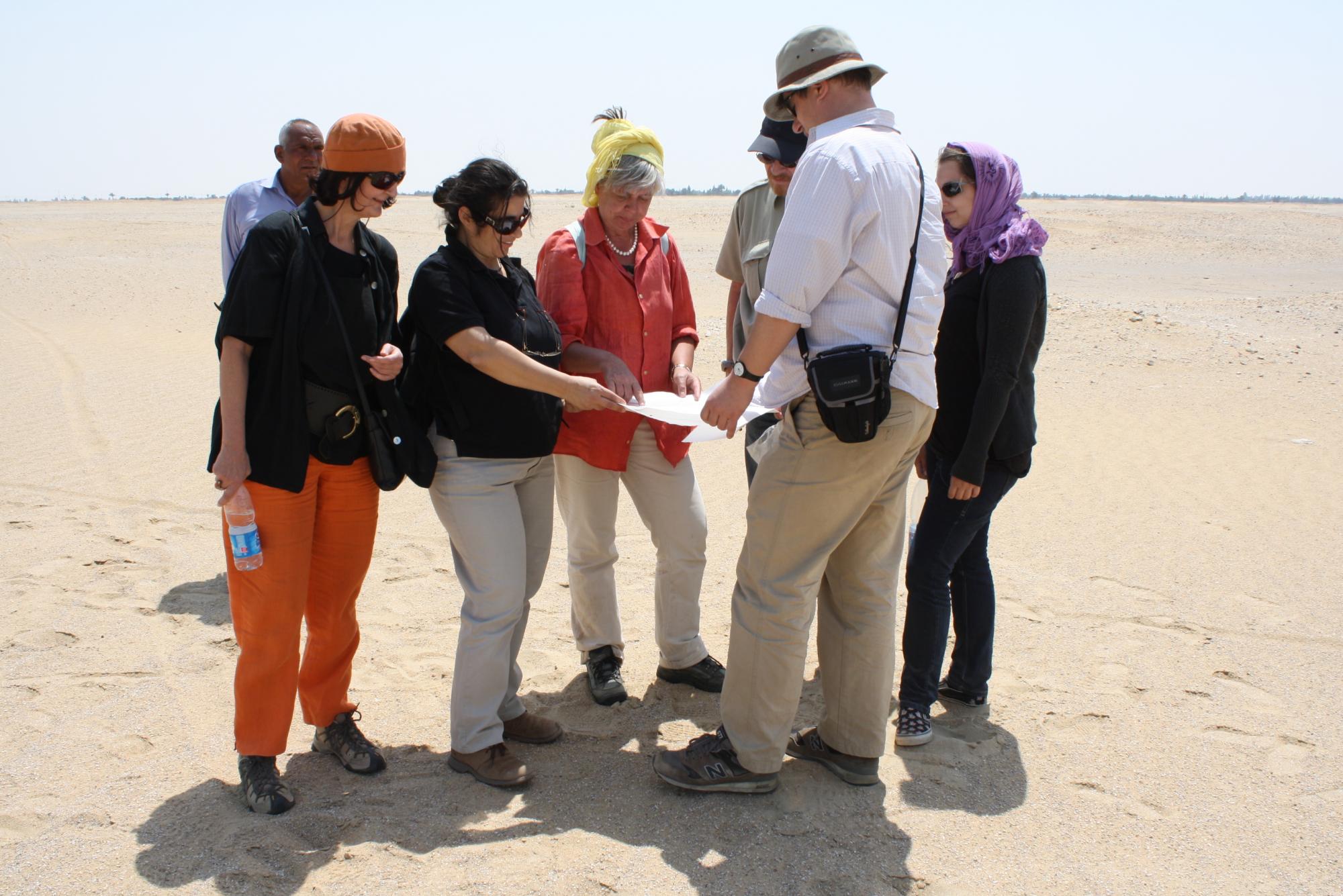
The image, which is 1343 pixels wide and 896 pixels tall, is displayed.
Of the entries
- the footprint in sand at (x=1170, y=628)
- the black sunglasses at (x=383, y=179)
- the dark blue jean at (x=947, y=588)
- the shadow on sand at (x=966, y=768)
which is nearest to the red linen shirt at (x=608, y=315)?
the black sunglasses at (x=383, y=179)

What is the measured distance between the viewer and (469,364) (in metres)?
3.33

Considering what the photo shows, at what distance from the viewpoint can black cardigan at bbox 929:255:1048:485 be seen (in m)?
3.44

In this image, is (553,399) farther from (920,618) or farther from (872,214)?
(920,618)

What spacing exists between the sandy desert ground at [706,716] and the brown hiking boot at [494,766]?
4 centimetres

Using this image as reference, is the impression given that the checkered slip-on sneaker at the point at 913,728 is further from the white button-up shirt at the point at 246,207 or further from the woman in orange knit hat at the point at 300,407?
the white button-up shirt at the point at 246,207

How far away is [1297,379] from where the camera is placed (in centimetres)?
1075

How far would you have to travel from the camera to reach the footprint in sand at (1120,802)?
3326 millimetres

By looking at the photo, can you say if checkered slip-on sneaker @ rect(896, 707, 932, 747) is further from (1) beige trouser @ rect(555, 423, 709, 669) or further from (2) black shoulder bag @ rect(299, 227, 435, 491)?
(2) black shoulder bag @ rect(299, 227, 435, 491)

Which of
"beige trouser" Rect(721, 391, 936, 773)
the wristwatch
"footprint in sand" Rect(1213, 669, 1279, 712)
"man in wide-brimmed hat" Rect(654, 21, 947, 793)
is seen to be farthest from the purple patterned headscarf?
"footprint in sand" Rect(1213, 669, 1279, 712)

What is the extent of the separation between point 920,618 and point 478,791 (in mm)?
1738

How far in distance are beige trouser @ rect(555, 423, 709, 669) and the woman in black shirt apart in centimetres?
45


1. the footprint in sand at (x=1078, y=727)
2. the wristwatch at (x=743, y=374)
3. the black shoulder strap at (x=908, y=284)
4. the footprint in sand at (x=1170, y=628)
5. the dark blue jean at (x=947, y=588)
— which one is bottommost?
the footprint in sand at (x=1078, y=727)

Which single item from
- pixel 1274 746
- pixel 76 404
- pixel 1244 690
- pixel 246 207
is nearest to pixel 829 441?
pixel 1274 746

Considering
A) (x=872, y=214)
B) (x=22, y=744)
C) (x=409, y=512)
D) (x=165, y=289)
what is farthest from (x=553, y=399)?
(x=165, y=289)
